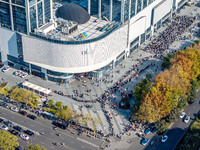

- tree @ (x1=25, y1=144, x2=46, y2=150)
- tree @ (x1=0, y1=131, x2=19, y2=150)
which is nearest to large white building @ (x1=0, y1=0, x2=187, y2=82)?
tree @ (x1=0, y1=131, x2=19, y2=150)

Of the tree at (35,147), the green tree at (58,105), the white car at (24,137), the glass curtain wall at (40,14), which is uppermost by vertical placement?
the glass curtain wall at (40,14)

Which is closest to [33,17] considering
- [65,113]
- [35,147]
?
[65,113]

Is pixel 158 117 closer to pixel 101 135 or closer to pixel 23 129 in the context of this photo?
pixel 101 135

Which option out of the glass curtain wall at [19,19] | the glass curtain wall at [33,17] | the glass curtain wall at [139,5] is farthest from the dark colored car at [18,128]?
the glass curtain wall at [139,5]

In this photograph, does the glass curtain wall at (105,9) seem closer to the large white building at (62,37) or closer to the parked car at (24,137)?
the large white building at (62,37)

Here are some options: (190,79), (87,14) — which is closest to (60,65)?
(87,14)

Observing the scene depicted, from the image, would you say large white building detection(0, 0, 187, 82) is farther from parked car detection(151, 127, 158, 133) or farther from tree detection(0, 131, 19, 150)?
tree detection(0, 131, 19, 150)

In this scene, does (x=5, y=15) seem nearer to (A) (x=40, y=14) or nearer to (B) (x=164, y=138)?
(A) (x=40, y=14)
